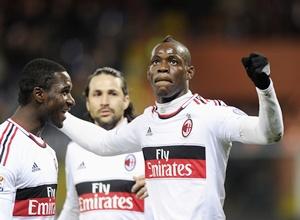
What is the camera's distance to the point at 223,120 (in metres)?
5.95

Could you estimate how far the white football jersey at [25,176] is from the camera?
5.63 metres

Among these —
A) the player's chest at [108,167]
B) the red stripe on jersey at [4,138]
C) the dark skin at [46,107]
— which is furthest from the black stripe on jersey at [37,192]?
the player's chest at [108,167]

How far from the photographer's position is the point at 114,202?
7199 millimetres

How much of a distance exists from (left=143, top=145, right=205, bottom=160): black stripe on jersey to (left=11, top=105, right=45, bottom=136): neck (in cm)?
78

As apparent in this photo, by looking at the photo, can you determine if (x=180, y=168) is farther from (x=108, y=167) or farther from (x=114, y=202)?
(x=108, y=167)

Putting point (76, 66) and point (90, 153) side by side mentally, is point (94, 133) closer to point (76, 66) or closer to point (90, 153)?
point (90, 153)

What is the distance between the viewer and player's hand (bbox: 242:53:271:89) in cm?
527

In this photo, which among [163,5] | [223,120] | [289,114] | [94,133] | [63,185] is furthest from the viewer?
[163,5]

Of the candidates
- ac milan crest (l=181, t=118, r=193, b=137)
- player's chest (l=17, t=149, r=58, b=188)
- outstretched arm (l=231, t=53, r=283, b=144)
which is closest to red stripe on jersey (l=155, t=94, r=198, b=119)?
ac milan crest (l=181, t=118, r=193, b=137)

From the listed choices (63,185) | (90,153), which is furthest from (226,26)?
(90,153)

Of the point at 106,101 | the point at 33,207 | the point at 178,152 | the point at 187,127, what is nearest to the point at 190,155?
the point at 178,152

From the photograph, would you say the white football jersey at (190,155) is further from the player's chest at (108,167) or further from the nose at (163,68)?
the player's chest at (108,167)

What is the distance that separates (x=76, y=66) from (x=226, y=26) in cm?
263

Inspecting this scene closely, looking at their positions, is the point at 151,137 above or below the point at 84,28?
below
